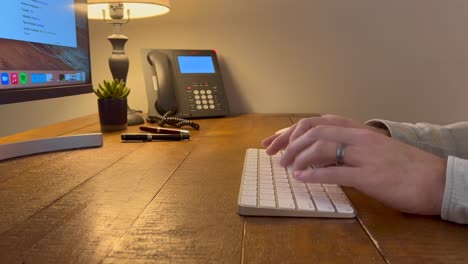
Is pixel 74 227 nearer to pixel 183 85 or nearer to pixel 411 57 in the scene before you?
pixel 183 85

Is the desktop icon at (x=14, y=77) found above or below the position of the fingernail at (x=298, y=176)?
above

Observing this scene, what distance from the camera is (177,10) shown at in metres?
1.61

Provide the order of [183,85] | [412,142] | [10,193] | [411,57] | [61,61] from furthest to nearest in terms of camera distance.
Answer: [411,57] → [183,85] → [61,61] → [412,142] → [10,193]

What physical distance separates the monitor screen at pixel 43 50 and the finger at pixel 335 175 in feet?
1.76

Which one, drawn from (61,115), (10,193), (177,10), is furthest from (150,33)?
(10,193)

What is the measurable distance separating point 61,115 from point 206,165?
107 centimetres

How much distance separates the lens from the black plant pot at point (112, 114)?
111 cm

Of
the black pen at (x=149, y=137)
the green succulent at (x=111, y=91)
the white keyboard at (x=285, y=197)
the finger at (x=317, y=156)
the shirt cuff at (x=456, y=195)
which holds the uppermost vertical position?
the green succulent at (x=111, y=91)

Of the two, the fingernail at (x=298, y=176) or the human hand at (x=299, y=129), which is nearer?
the fingernail at (x=298, y=176)

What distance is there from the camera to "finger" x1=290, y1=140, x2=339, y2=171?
20.6 inches

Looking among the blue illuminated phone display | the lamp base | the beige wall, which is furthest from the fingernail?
the beige wall

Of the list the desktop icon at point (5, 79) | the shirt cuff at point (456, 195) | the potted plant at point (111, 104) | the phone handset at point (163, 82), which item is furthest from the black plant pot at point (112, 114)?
the shirt cuff at point (456, 195)

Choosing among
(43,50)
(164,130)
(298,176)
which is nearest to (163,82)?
(164,130)

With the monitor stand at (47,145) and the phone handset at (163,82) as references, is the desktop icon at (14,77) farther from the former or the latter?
the phone handset at (163,82)
